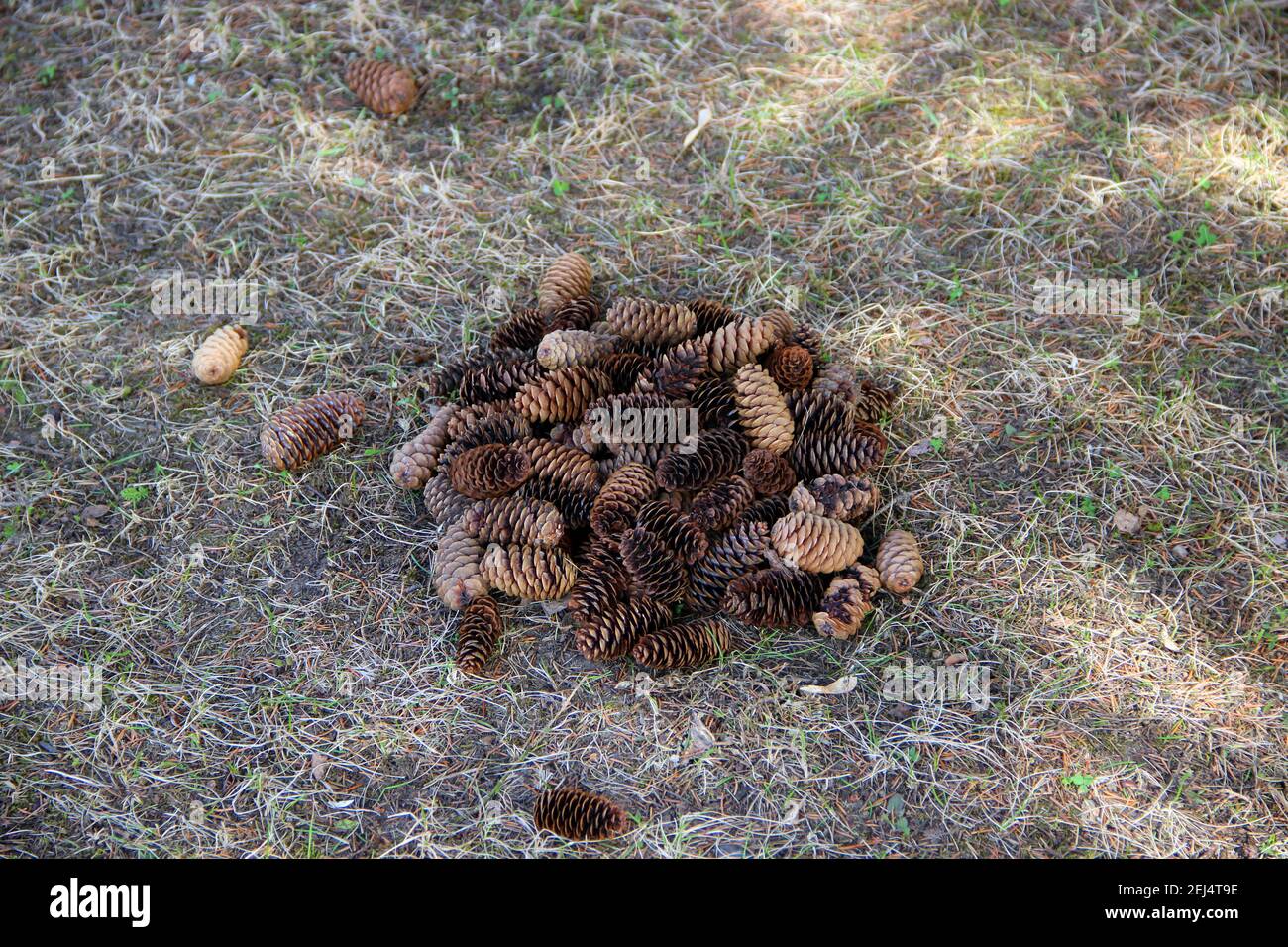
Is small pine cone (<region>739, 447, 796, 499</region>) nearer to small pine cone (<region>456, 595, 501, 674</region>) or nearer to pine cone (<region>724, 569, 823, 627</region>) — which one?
pine cone (<region>724, 569, 823, 627</region>)

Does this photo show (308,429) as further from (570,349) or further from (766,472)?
(766,472)

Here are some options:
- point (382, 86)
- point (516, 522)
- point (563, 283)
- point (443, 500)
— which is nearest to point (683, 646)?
point (516, 522)

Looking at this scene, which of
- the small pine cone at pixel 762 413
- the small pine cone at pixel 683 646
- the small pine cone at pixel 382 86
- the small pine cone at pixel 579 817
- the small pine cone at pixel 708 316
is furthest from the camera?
the small pine cone at pixel 382 86

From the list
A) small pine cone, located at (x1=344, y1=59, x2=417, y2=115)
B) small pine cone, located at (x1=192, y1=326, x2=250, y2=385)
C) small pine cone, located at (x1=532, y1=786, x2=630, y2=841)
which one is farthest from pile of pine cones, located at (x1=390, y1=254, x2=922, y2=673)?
small pine cone, located at (x1=344, y1=59, x2=417, y2=115)

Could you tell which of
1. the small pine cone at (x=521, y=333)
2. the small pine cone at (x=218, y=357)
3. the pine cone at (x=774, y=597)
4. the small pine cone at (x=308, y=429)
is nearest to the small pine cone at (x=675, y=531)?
the pine cone at (x=774, y=597)

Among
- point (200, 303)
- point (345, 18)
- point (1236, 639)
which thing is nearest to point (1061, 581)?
point (1236, 639)

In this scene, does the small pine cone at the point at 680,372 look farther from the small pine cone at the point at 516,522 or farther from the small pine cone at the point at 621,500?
the small pine cone at the point at 516,522
